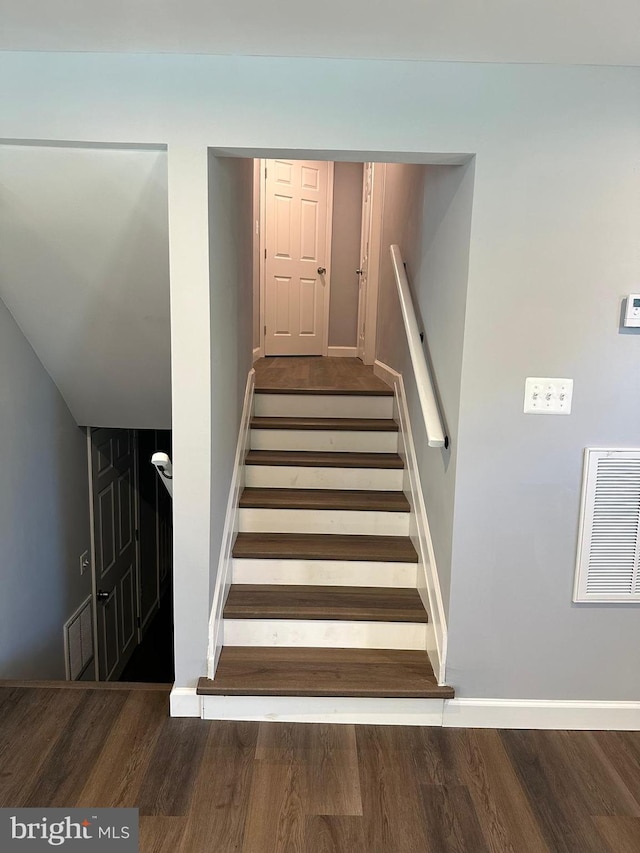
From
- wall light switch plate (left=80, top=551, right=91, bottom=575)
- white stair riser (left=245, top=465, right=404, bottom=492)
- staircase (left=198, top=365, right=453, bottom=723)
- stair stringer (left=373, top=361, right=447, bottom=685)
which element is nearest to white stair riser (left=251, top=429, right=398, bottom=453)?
staircase (left=198, top=365, right=453, bottom=723)

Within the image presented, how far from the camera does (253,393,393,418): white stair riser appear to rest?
375 centimetres

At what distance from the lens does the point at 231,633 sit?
2.60 m

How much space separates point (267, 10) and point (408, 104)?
0.58m

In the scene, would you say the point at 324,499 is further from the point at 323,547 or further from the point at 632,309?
the point at 632,309

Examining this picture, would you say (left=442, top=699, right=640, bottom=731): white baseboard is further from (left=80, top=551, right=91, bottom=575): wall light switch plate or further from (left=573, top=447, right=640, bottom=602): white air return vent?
(left=80, top=551, right=91, bottom=575): wall light switch plate

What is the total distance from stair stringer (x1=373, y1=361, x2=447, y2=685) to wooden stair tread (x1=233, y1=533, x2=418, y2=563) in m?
0.09

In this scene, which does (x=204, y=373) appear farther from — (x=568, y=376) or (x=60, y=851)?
(x=60, y=851)

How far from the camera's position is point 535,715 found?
7.89ft

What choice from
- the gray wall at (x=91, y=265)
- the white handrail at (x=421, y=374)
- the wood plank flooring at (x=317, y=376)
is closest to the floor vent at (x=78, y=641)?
the gray wall at (x=91, y=265)

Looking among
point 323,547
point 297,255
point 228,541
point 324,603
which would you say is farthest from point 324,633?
point 297,255

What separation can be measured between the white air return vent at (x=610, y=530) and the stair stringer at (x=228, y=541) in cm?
136

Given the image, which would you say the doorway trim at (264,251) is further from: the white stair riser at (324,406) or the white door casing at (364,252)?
the white stair riser at (324,406)

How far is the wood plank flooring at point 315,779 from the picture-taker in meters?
1.88

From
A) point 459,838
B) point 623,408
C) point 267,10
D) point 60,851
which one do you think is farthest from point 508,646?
point 267,10
